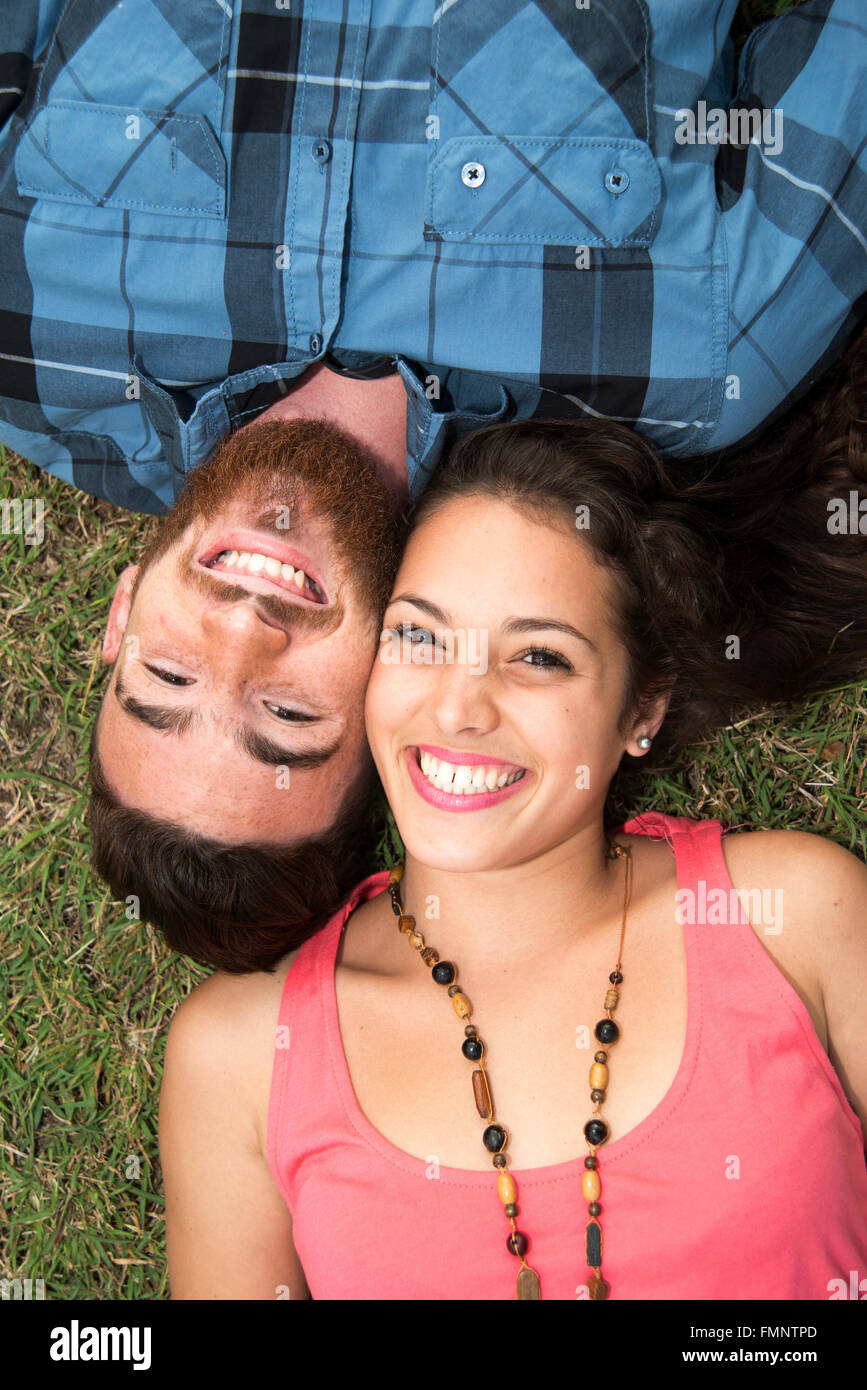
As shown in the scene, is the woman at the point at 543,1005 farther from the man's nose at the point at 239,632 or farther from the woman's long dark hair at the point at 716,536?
the man's nose at the point at 239,632

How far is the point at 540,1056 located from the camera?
2.91 meters

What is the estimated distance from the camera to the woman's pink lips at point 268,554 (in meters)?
2.66

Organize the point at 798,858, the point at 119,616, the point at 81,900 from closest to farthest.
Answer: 1. the point at 798,858
2. the point at 119,616
3. the point at 81,900

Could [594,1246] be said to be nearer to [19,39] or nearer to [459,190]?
[459,190]

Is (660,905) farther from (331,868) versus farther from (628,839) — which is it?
(331,868)

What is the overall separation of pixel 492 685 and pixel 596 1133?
3.71 ft

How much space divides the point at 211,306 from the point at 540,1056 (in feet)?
6.86

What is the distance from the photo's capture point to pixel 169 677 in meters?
2.80

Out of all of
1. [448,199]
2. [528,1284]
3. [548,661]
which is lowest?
[528,1284]

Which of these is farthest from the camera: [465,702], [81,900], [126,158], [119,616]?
[81,900]

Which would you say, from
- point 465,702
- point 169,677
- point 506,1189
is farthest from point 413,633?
point 506,1189

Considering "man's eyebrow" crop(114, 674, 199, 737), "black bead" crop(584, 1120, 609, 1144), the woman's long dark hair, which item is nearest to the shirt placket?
the woman's long dark hair

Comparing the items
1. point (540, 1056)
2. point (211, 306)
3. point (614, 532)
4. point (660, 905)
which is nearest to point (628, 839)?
point (660, 905)

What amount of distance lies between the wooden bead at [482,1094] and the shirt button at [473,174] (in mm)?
2200
